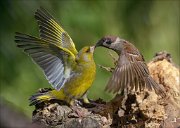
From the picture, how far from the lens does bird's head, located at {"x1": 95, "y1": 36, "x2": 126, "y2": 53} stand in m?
3.94

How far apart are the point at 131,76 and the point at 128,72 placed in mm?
48

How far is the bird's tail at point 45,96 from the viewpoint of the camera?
364 cm

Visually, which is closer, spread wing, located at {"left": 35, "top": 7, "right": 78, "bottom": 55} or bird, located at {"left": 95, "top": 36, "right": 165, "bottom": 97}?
bird, located at {"left": 95, "top": 36, "right": 165, "bottom": 97}

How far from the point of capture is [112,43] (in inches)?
155

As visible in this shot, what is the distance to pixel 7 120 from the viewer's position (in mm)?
1596

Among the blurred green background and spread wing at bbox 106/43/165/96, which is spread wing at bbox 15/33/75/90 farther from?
the blurred green background

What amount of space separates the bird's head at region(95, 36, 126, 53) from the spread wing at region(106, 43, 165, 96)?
0.20ft

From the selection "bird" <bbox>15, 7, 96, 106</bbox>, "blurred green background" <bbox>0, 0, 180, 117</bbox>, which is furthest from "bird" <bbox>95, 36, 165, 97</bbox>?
"blurred green background" <bbox>0, 0, 180, 117</bbox>

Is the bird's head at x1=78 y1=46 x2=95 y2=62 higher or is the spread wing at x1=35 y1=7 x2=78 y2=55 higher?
the spread wing at x1=35 y1=7 x2=78 y2=55

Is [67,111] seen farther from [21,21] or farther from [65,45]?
[21,21]

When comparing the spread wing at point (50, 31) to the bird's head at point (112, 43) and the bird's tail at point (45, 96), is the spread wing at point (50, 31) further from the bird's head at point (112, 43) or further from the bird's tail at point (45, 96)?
the bird's tail at point (45, 96)

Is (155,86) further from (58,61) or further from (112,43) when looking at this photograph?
(58,61)

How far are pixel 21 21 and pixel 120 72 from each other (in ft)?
8.06


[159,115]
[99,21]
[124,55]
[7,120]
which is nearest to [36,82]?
[99,21]
